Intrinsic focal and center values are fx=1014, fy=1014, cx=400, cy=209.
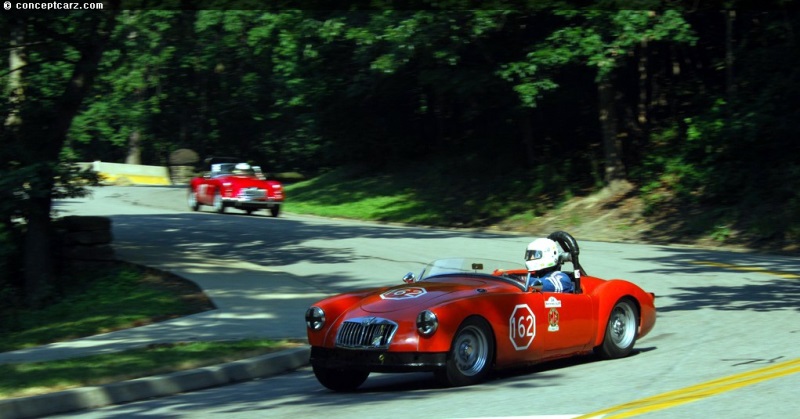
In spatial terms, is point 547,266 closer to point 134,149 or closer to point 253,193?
point 253,193

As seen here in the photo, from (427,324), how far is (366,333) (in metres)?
0.57

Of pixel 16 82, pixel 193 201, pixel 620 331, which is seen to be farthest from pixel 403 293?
pixel 193 201

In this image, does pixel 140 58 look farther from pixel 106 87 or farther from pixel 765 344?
pixel 765 344

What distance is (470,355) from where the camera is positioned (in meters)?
8.96

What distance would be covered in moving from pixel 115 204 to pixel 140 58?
1238 centimetres

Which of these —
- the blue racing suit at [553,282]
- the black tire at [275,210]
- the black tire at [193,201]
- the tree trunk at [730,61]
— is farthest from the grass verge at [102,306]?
the tree trunk at [730,61]

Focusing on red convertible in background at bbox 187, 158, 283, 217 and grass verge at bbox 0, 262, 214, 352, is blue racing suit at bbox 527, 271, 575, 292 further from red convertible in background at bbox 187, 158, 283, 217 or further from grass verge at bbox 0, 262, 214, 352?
red convertible in background at bbox 187, 158, 283, 217

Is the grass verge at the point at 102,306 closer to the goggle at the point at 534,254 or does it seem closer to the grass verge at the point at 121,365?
the grass verge at the point at 121,365

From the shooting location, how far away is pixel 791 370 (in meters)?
9.11

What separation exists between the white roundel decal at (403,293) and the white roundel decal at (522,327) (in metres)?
0.86

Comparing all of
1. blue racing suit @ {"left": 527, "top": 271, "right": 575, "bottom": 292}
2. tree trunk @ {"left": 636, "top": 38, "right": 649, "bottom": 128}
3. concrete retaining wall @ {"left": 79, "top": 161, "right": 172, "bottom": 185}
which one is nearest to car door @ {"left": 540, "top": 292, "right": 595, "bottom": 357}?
blue racing suit @ {"left": 527, "top": 271, "right": 575, "bottom": 292}

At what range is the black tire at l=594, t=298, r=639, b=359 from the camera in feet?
34.0

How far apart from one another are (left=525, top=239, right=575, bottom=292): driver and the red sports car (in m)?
0.10

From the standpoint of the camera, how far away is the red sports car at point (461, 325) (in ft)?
28.2
